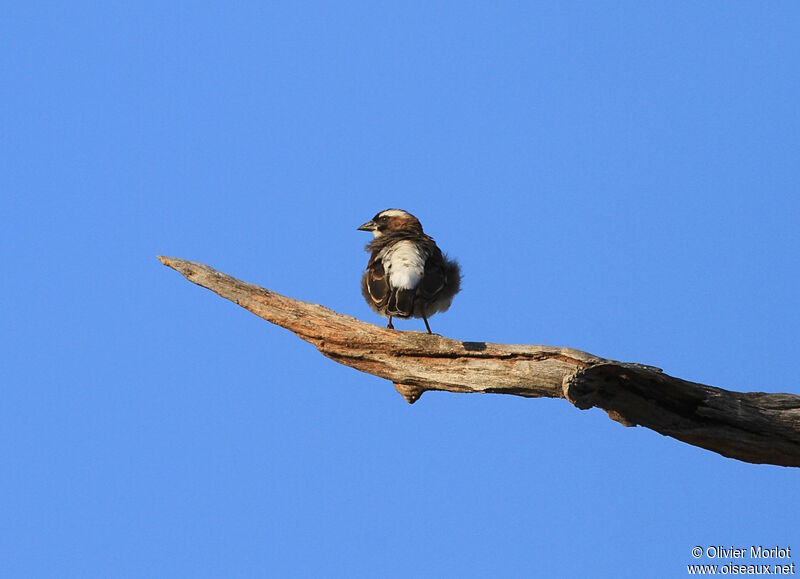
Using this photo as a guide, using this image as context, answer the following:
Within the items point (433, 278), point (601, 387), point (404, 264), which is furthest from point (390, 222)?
point (601, 387)

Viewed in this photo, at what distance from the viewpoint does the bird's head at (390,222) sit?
37.3ft

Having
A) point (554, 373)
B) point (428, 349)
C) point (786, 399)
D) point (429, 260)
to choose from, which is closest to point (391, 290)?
point (429, 260)

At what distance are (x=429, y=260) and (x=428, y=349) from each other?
1881mm

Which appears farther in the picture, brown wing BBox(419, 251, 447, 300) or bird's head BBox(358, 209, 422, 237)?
bird's head BBox(358, 209, 422, 237)

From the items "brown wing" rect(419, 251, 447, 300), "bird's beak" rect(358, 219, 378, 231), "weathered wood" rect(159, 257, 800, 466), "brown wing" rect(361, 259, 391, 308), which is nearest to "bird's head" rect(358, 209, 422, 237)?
"bird's beak" rect(358, 219, 378, 231)

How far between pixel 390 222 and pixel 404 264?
2.31 metres

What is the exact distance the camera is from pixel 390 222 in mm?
11547

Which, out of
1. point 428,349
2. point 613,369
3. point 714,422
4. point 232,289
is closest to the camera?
point 613,369

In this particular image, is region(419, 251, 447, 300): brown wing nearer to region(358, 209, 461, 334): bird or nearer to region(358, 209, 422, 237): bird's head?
region(358, 209, 461, 334): bird

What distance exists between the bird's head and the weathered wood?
323 cm

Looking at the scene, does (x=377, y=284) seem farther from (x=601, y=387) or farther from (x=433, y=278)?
(x=601, y=387)

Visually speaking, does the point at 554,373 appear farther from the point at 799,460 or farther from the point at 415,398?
the point at 799,460

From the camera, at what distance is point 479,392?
306 inches

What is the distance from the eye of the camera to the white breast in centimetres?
917
